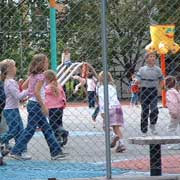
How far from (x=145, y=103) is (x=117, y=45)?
384cm

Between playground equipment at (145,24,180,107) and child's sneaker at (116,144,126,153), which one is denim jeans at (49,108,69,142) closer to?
child's sneaker at (116,144,126,153)

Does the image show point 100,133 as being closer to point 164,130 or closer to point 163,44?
point 164,130

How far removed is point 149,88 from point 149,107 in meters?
1.08

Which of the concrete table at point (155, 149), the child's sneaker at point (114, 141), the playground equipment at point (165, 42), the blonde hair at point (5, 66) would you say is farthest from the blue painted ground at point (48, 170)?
the playground equipment at point (165, 42)

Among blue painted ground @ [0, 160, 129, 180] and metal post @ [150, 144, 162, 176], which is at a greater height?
metal post @ [150, 144, 162, 176]

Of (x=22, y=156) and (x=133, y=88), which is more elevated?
(x=133, y=88)

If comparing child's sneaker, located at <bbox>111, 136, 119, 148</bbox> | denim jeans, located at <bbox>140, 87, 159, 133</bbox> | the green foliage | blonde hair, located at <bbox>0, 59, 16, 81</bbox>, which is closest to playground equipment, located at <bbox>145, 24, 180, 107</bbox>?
the green foliage

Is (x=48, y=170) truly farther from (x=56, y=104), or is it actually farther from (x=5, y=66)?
(x=56, y=104)

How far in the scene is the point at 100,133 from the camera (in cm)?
1354

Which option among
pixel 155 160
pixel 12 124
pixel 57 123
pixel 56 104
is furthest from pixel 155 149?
pixel 57 123

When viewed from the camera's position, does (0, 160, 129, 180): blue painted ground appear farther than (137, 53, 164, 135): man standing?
No

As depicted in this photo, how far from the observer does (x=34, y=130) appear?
381 inches

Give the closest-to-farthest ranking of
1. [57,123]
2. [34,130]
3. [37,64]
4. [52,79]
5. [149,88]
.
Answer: [37,64] → [34,130] → [52,79] → [57,123] → [149,88]

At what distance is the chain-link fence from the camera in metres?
7.70
